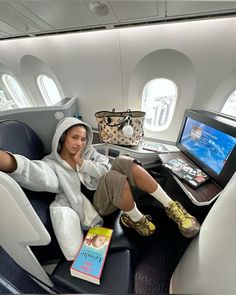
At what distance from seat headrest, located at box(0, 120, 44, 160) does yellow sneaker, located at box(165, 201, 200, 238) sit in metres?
1.12

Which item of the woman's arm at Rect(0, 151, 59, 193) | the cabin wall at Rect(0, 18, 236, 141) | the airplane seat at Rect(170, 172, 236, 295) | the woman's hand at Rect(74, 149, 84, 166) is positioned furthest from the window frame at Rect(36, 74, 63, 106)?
the airplane seat at Rect(170, 172, 236, 295)

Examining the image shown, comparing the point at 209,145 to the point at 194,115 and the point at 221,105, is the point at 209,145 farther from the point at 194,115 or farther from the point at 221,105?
the point at 221,105

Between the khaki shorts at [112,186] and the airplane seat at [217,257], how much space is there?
1.63 ft

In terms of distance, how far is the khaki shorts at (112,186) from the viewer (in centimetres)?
90

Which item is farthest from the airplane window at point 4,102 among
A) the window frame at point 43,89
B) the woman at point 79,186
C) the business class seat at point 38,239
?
the woman at point 79,186

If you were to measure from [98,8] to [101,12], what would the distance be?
0.05 m

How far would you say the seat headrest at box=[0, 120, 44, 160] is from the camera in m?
0.90

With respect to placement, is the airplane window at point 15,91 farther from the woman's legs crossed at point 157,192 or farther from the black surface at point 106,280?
the black surface at point 106,280

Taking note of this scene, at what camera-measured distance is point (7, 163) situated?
712 millimetres

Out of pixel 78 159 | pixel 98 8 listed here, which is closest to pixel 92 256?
pixel 78 159

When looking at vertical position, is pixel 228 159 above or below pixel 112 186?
above

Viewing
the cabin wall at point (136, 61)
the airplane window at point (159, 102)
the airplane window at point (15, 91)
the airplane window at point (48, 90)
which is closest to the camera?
the cabin wall at point (136, 61)

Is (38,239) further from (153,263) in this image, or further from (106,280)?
(153,263)

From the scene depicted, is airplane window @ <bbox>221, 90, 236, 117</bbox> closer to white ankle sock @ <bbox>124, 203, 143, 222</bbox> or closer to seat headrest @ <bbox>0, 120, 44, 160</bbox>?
white ankle sock @ <bbox>124, 203, 143, 222</bbox>
